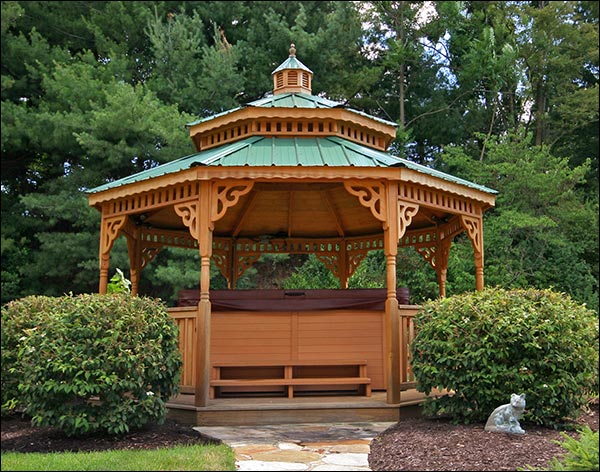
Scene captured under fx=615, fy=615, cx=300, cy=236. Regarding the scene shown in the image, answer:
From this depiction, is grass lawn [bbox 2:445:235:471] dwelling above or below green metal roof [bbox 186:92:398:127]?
below

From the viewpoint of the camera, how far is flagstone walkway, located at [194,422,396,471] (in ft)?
16.6

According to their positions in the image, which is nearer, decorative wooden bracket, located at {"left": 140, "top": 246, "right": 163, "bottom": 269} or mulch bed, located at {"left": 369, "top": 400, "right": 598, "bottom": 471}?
mulch bed, located at {"left": 369, "top": 400, "right": 598, "bottom": 471}

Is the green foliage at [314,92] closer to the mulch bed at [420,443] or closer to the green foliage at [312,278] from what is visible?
the green foliage at [312,278]

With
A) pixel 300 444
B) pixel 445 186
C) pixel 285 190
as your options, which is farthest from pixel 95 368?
pixel 285 190

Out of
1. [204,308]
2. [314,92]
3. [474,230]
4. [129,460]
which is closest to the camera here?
[129,460]

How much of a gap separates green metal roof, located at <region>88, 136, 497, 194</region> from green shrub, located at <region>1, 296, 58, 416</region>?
2218 mm

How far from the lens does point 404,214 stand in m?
8.06

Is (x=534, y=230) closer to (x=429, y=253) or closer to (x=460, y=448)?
(x=429, y=253)

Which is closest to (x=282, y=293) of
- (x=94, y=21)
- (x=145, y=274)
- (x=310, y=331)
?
(x=310, y=331)

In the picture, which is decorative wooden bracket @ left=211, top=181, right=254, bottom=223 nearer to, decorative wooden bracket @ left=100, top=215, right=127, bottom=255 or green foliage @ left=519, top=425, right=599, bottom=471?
decorative wooden bracket @ left=100, top=215, right=127, bottom=255

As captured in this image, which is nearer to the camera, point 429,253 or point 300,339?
point 300,339

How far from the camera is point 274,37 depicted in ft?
66.7

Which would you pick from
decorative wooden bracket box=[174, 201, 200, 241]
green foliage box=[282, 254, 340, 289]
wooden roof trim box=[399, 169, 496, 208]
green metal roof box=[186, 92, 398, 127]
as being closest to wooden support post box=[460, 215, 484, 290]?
wooden roof trim box=[399, 169, 496, 208]

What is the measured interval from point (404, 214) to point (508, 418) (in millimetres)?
2931
